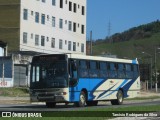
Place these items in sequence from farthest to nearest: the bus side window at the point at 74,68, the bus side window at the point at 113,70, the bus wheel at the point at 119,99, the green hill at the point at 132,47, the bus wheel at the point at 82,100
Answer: the green hill at the point at 132,47 → the bus wheel at the point at 119,99 → the bus side window at the point at 113,70 → the bus wheel at the point at 82,100 → the bus side window at the point at 74,68

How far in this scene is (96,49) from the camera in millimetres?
178375

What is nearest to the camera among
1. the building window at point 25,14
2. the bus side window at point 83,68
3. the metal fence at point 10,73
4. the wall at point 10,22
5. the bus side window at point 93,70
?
the bus side window at point 83,68

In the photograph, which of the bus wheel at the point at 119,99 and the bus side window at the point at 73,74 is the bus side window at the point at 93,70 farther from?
the bus wheel at the point at 119,99

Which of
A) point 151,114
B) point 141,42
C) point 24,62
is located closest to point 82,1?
point 24,62

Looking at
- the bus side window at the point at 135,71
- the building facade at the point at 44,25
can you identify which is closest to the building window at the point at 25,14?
the building facade at the point at 44,25

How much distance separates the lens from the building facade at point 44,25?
8125 cm

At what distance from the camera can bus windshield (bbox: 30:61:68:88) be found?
31031mm

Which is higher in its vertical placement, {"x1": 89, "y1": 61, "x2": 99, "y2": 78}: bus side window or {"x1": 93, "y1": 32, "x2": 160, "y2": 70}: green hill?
{"x1": 93, "y1": 32, "x2": 160, "y2": 70}: green hill

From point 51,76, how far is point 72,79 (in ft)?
4.13

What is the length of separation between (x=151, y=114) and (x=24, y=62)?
157 feet

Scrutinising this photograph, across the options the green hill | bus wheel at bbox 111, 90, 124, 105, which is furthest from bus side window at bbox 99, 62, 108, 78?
the green hill

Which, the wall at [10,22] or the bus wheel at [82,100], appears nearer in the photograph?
the bus wheel at [82,100]

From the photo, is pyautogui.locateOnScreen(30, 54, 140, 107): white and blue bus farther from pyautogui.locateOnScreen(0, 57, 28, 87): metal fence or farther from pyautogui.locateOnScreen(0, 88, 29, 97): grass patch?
pyautogui.locateOnScreen(0, 57, 28, 87): metal fence

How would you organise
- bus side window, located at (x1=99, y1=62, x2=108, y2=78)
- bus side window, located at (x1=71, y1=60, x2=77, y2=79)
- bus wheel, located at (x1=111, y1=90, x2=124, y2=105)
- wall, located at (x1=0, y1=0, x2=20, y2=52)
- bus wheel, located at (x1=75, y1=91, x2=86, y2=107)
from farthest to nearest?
1. wall, located at (x1=0, y1=0, x2=20, y2=52)
2. bus wheel, located at (x1=111, y1=90, x2=124, y2=105)
3. bus side window, located at (x1=99, y1=62, x2=108, y2=78)
4. bus wheel, located at (x1=75, y1=91, x2=86, y2=107)
5. bus side window, located at (x1=71, y1=60, x2=77, y2=79)
